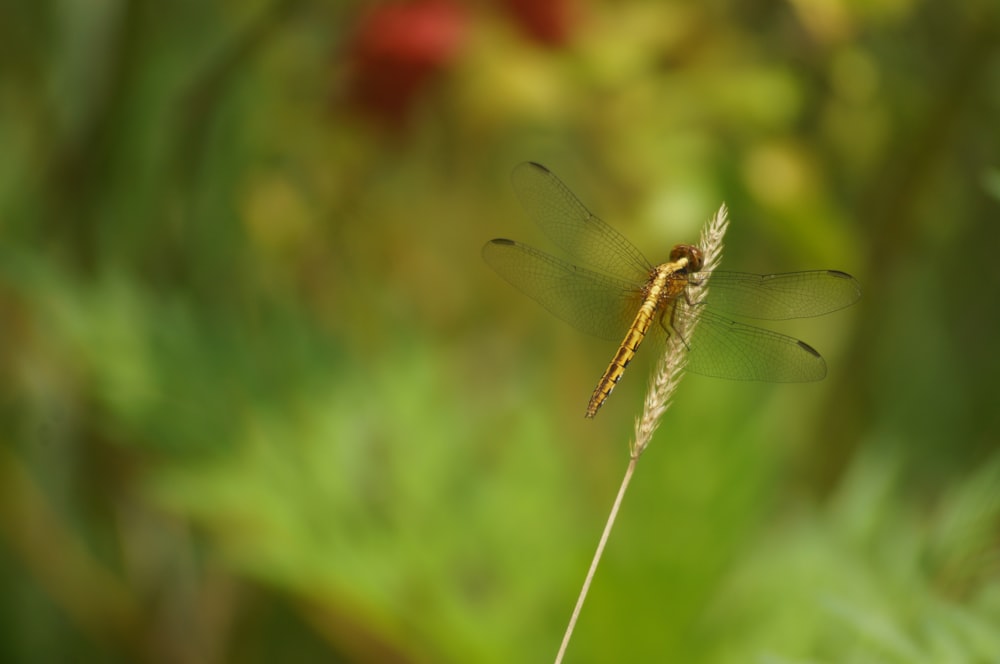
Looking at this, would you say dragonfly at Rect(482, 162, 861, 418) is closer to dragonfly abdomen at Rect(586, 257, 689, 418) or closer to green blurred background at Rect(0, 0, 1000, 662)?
dragonfly abdomen at Rect(586, 257, 689, 418)

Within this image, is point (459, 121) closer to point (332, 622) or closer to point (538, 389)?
point (538, 389)

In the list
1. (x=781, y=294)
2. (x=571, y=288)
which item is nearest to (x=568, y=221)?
(x=571, y=288)

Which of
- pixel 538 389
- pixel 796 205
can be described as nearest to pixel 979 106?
pixel 796 205

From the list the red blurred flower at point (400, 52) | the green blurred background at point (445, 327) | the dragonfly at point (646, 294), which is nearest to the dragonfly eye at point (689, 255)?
the dragonfly at point (646, 294)

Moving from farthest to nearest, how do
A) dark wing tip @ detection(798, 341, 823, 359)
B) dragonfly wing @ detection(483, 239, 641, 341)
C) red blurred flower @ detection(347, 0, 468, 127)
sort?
red blurred flower @ detection(347, 0, 468, 127), dragonfly wing @ detection(483, 239, 641, 341), dark wing tip @ detection(798, 341, 823, 359)

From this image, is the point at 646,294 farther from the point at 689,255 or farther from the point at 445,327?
the point at 445,327

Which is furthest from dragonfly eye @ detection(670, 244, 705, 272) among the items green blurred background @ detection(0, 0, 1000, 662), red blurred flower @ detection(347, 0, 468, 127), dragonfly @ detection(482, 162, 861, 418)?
red blurred flower @ detection(347, 0, 468, 127)
